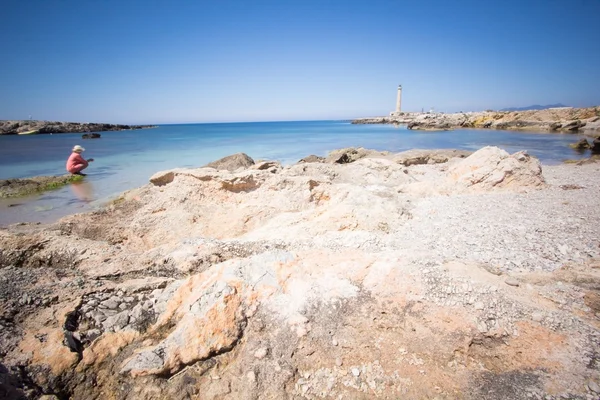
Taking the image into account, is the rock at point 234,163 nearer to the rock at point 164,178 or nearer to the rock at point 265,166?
the rock at point 265,166

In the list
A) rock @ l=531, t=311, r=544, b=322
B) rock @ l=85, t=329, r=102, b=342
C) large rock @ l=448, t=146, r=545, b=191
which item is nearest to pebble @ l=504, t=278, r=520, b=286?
rock @ l=531, t=311, r=544, b=322

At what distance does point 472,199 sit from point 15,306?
28.7 ft

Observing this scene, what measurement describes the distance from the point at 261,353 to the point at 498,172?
854 cm

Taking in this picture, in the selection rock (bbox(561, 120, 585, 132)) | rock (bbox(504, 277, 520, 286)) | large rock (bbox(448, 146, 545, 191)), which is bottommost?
rock (bbox(504, 277, 520, 286))

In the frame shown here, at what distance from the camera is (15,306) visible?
→ 2906mm

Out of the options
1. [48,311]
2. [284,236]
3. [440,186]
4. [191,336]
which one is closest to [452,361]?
[191,336]

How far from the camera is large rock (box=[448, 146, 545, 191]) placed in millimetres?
7965

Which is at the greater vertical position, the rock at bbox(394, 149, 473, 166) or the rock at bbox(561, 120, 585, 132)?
the rock at bbox(561, 120, 585, 132)

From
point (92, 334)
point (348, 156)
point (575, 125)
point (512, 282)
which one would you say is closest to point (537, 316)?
point (512, 282)

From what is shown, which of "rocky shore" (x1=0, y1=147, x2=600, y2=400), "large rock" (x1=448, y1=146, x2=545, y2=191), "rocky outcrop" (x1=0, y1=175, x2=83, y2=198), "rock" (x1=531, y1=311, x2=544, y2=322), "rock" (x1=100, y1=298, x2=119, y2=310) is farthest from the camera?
"rocky outcrop" (x1=0, y1=175, x2=83, y2=198)

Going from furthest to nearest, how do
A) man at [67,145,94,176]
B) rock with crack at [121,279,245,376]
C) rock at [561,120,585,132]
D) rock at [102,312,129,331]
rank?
1. rock at [561,120,585,132]
2. man at [67,145,94,176]
3. rock at [102,312,129,331]
4. rock with crack at [121,279,245,376]

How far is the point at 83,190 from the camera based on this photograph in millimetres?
13117

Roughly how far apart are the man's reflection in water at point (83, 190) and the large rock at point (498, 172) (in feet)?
47.0

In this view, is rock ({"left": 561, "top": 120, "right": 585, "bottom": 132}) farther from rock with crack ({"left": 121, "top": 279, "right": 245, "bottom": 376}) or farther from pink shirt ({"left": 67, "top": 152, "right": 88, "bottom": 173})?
pink shirt ({"left": 67, "top": 152, "right": 88, "bottom": 173})
